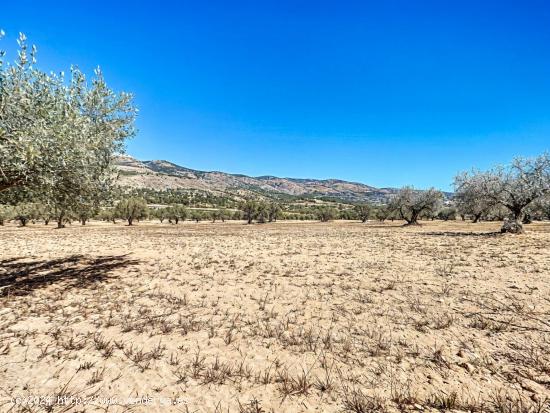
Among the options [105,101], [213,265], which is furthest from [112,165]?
[213,265]

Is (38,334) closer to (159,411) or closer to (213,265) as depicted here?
(159,411)

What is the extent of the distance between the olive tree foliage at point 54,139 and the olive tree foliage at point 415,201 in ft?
264

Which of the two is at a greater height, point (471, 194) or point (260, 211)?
point (471, 194)

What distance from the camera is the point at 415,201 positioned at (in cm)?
8062

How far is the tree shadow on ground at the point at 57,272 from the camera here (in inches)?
539

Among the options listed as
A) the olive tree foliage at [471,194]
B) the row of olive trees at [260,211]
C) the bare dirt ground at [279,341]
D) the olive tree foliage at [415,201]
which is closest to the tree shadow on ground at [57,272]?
the bare dirt ground at [279,341]

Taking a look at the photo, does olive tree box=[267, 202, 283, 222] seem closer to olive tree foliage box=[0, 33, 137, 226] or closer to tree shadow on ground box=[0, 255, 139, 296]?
tree shadow on ground box=[0, 255, 139, 296]

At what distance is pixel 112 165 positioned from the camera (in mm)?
15641

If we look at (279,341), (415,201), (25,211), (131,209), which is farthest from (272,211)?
(279,341)

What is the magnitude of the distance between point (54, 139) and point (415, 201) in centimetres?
8388

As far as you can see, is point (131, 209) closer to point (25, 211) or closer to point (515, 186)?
point (25, 211)

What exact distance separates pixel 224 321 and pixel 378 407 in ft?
18.1

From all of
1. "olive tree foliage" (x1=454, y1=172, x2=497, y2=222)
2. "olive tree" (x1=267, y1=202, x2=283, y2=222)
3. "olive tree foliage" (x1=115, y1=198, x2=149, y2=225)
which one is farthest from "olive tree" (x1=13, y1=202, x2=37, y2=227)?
"olive tree" (x1=267, y1=202, x2=283, y2=222)

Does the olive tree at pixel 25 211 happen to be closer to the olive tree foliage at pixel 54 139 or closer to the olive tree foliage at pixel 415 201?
the olive tree foliage at pixel 54 139
